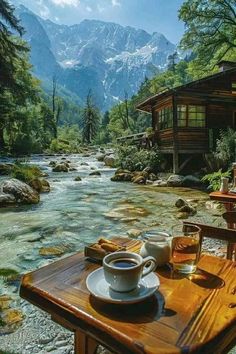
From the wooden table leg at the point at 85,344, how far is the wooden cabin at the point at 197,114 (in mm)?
14408

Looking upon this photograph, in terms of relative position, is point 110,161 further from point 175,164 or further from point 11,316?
point 11,316

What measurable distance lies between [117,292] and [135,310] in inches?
4.3

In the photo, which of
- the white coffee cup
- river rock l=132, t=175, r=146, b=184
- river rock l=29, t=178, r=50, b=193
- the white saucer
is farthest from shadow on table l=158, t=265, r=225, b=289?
river rock l=132, t=175, r=146, b=184

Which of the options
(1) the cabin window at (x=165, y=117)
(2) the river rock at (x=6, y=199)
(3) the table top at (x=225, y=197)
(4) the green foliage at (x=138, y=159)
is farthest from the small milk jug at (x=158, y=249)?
(1) the cabin window at (x=165, y=117)

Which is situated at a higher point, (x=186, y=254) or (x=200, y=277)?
(x=186, y=254)

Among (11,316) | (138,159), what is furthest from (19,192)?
(138,159)

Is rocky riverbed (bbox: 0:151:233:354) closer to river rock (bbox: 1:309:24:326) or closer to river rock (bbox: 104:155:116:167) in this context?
river rock (bbox: 1:309:24:326)

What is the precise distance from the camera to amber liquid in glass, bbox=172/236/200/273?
1.60 metres

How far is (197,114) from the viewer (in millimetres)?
16922

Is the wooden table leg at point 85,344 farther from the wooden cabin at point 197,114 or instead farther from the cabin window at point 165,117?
the cabin window at point 165,117

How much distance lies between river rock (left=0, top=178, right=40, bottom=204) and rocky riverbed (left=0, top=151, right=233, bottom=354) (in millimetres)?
315

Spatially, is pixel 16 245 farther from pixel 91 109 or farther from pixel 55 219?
pixel 91 109

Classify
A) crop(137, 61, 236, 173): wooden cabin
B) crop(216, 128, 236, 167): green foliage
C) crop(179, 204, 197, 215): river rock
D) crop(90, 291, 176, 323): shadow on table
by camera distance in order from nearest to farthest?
1. crop(90, 291, 176, 323): shadow on table
2. crop(179, 204, 197, 215): river rock
3. crop(216, 128, 236, 167): green foliage
4. crop(137, 61, 236, 173): wooden cabin

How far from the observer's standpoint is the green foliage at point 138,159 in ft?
56.7
